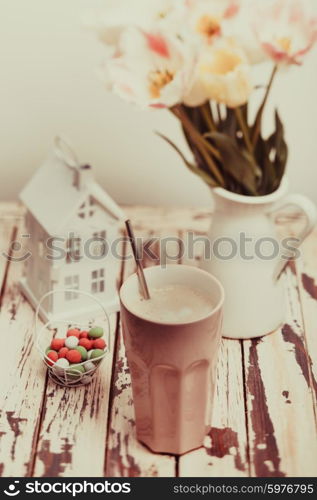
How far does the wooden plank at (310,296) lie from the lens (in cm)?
106

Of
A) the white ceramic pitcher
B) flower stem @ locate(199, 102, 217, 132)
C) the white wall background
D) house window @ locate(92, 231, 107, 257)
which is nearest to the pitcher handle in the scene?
the white ceramic pitcher

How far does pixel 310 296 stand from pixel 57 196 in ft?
1.34

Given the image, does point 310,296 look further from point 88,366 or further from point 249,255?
point 88,366

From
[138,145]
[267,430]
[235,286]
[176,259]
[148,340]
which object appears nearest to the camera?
[148,340]

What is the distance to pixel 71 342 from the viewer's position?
3.39ft

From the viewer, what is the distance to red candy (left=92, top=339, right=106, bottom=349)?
104 cm

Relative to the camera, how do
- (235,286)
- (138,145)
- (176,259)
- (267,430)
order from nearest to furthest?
(267,430)
(235,286)
(176,259)
(138,145)

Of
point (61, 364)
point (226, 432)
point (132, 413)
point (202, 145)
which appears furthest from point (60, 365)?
point (202, 145)

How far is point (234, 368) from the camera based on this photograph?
1060 millimetres

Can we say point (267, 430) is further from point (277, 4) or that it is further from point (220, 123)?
point (277, 4)

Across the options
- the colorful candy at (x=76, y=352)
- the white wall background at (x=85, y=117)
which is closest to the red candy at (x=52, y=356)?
the colorful candy at (x=76, y=352)

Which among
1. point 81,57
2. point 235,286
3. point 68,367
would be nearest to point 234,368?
point 235,286

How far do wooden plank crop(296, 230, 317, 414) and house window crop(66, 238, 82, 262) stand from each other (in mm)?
341
